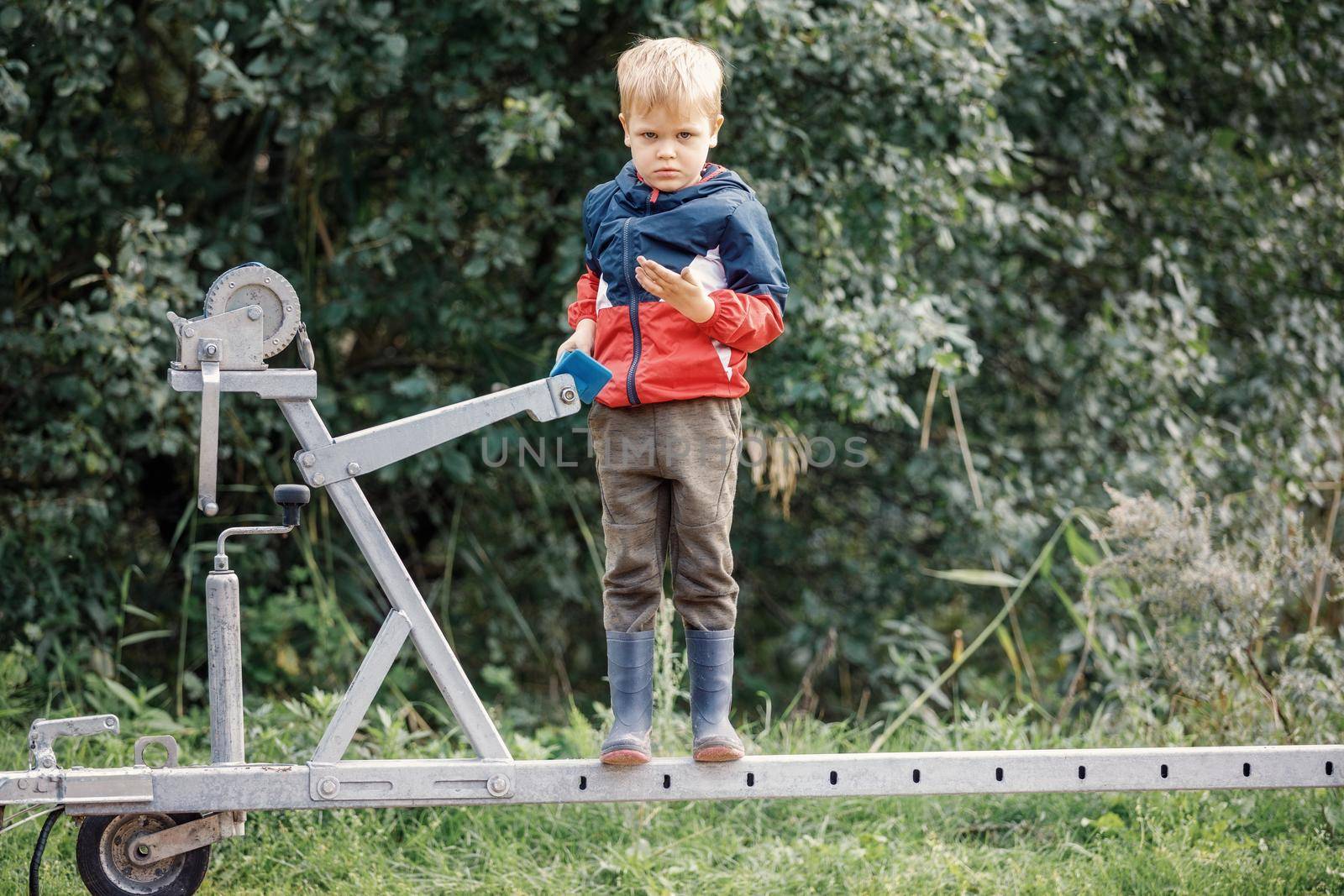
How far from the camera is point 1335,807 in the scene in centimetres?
354

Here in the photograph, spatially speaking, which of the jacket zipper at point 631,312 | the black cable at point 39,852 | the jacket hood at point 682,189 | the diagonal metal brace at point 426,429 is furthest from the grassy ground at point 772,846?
the jacket hood at point 682,189

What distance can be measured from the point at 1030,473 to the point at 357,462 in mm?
3549

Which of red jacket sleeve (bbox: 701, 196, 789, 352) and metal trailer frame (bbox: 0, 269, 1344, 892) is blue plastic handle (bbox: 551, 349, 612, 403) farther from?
red jacket sleeve (bbox: 701, 196, 789, 352)

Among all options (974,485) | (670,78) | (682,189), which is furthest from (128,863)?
(974,485)

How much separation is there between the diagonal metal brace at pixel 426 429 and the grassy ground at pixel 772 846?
1202 mm

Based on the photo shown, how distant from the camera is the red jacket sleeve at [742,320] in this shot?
8.93 ft

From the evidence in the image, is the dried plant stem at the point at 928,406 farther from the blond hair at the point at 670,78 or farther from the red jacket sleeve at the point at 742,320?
the blond hair at the point at 670,78

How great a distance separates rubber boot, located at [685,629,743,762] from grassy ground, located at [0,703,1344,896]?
67 cm

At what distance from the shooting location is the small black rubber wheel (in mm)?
2783

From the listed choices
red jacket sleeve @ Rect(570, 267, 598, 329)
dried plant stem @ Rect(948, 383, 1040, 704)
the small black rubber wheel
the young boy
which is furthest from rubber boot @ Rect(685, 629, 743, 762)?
dried plant stem @ Rect(948, 383, 1040, 704)

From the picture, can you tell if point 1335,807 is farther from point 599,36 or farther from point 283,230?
point 283,230

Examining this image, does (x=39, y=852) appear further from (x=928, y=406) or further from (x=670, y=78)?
(x=928, y=406)

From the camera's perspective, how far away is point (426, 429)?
8.94 ft

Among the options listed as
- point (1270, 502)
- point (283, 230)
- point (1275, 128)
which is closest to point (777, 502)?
point (1270, 502)
